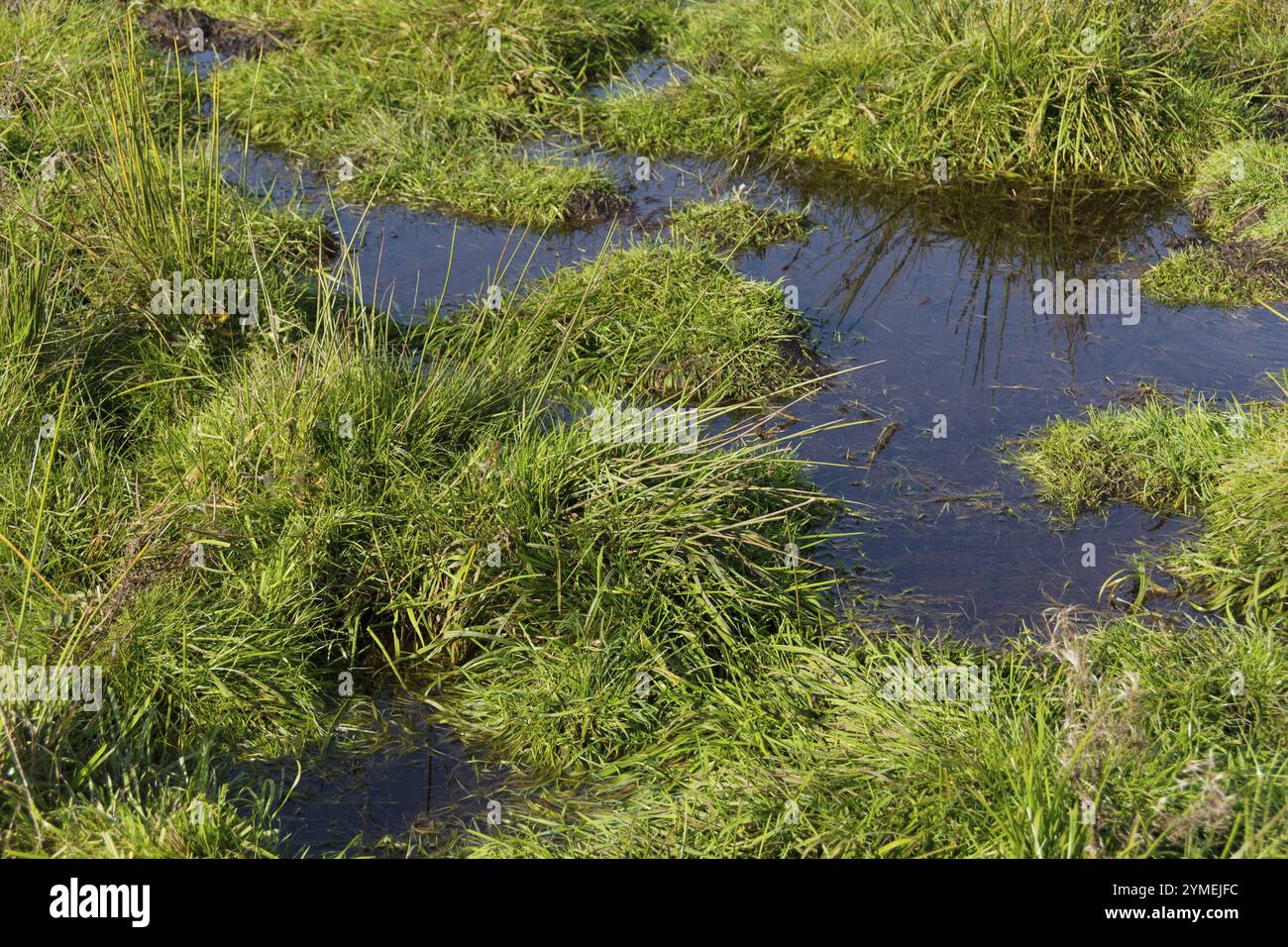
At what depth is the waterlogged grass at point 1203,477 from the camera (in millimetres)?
4426

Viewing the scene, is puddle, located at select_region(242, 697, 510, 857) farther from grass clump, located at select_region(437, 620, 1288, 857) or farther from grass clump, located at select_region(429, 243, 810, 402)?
grass clump, located at select_region(429, 243, 810, 402)

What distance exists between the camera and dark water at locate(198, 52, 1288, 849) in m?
4.54

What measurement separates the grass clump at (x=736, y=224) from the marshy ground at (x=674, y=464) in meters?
0.03

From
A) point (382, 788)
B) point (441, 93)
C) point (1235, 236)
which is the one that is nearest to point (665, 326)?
point (382, 788)

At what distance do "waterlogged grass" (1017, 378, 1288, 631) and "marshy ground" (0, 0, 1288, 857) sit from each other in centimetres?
2

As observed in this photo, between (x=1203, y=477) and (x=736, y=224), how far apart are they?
289cm

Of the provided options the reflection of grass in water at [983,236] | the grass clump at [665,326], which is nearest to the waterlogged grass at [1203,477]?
the reflection of grass in water at [983,236]

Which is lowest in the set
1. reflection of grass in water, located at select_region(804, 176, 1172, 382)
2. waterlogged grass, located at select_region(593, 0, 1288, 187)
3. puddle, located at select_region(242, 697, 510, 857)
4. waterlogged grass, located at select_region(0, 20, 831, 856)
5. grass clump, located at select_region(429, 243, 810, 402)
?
puddle, located at select_region(242, 697, 510, 857)

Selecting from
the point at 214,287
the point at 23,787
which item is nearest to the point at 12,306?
the point at 214,287

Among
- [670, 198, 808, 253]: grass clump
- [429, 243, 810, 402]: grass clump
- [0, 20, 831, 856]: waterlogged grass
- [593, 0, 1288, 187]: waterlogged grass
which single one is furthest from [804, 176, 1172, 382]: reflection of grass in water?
[0, 20, 831, 856]: waterlogged grass

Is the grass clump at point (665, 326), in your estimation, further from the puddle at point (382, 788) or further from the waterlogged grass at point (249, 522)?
the puddle at point (382, 788)

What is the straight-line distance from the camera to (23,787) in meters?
3.27

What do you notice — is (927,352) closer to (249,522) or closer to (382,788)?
(249,522)

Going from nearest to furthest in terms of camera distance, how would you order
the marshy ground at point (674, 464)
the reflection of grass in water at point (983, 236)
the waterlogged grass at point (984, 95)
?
the marshy ground at point (674, 464) < the reflection of grass in water at point (983, 236) < the waterlogged grass at point (984, 95)
